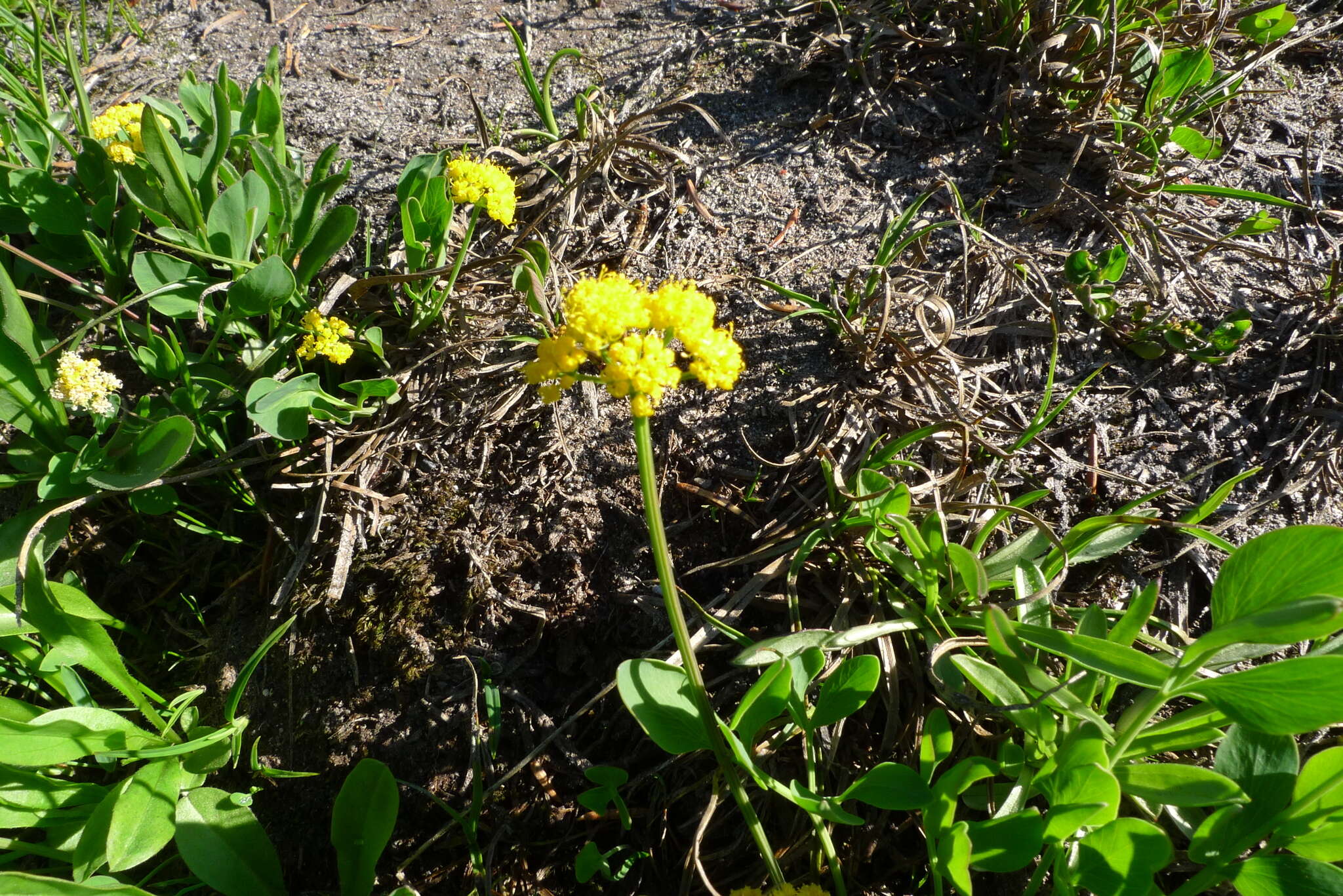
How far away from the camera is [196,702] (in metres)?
2.01

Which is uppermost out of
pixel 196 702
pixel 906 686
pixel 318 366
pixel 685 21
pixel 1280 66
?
pixel 685 21

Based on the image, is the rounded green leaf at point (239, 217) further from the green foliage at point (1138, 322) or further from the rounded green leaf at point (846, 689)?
the green foliage at point (1138, 322)

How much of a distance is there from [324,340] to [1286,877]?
232 cm

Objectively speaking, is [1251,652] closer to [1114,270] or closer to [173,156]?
[1114,270]

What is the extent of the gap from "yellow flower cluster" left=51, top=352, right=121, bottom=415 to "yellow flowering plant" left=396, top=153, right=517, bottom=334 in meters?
0.75

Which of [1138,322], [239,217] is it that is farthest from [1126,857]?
[239,217]

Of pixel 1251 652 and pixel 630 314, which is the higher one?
pixel 630 314

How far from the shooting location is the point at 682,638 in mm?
1397

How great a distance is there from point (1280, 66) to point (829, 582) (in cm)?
249

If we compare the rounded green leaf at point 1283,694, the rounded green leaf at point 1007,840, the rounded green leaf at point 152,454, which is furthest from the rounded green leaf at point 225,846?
the rounded green leaf at point 1283,694

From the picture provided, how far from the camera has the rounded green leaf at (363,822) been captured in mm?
1638

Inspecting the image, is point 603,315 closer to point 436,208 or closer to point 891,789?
point 891,789

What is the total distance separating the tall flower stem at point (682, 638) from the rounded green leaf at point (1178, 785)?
2.31ft

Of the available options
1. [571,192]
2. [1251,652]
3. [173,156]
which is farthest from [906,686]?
[173,156]
